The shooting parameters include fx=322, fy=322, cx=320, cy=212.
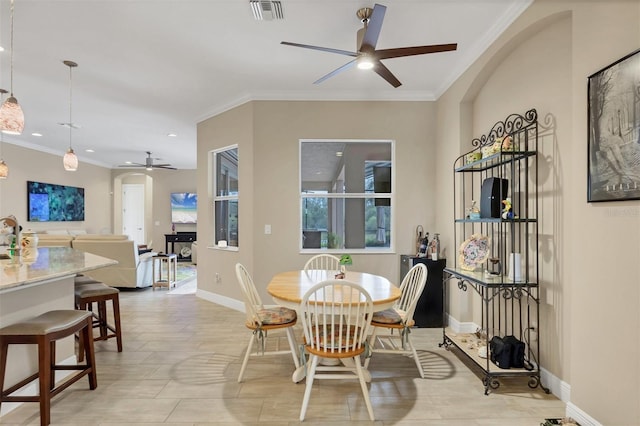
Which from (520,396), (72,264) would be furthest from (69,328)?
(520,396)

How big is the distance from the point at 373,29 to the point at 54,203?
8.35 meters

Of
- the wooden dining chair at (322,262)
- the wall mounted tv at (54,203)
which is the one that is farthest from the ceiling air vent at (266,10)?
the wall mounted tv at (54,203)

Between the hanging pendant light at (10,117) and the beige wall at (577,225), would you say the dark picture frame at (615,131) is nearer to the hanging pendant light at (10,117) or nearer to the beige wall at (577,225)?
the beige wall at (577,225)

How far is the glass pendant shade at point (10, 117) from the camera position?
2318mm

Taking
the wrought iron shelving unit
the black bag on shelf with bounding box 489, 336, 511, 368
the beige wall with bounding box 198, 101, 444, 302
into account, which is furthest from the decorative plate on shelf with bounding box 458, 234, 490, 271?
the beige wall with bounding box 198, 101, 444, 302

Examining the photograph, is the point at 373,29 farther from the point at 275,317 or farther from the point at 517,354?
the point at 517,354

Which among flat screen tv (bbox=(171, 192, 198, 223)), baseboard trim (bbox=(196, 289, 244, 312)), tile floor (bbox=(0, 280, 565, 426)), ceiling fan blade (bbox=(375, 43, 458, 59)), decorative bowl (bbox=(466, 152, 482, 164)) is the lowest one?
tile floor (bbox=(0, 280, 565, 426))

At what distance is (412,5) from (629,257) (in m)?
2.19

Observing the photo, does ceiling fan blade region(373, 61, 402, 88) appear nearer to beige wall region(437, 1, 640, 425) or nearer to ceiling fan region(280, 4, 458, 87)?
ceiling fan region(280, 4, 458, 87)

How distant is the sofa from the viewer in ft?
17.3

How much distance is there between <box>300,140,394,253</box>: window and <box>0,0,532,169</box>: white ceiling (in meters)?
0.72

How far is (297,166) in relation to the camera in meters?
4.24

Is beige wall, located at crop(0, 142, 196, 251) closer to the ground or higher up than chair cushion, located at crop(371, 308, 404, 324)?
higher up

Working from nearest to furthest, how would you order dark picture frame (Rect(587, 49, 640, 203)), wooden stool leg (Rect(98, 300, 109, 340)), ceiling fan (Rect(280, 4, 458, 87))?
1. dark picture frame (Rect(587, 49, 640, 203))
2. ceiling fan (Rect(280, 4, 458, 87))
3. wooden stool leg (Rect(98, 300, 109, 340))
